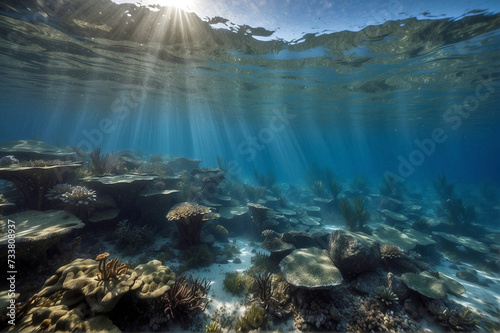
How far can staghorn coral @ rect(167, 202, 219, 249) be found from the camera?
271 inches

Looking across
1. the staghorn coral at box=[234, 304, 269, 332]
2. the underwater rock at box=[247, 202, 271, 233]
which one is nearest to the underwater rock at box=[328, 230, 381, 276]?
the staghorn coral at box=[234, 304, 269, 332]

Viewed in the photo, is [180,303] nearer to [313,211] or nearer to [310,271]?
[310,271]

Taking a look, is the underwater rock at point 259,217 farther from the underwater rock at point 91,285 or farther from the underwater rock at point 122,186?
the underwater rock at point 91,285

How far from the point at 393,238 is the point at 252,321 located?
8273 millimetres

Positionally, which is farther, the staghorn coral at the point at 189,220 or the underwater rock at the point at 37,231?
the staghorn coral at the point at 189,220

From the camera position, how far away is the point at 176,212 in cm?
698

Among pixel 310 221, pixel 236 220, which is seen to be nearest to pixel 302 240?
pixel 236 220

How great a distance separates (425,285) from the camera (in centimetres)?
523

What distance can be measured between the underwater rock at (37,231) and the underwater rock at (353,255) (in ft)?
24.7

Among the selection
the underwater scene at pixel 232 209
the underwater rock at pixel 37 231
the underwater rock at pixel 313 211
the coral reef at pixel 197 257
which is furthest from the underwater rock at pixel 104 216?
the underwater rock at pixel 313 211

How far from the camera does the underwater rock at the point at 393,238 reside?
28.1 feet

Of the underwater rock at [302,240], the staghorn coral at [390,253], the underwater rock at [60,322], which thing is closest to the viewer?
the underwater rock at [60,322]

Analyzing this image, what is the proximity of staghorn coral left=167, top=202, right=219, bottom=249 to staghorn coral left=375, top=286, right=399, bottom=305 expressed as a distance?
→ 18.5ft

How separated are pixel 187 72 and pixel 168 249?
1623 centimetres
